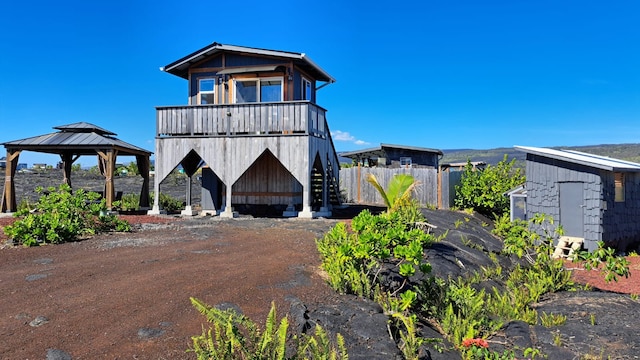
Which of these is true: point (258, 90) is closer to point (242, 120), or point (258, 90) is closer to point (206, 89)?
point (242, 120)

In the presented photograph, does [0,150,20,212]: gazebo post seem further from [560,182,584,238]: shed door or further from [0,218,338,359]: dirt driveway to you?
[560,182,584,238]: shed door

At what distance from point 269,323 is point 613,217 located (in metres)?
13.9

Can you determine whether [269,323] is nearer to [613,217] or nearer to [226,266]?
[226,266]

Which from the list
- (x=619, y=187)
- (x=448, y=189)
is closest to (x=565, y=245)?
(x=619, y=187)

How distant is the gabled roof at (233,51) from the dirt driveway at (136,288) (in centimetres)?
735

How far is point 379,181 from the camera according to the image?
22.6 meters

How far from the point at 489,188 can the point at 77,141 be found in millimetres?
16073

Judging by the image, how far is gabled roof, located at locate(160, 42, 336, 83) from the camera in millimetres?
15164

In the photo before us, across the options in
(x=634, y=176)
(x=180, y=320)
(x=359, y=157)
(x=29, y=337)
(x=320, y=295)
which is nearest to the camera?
(x=29, y=337)

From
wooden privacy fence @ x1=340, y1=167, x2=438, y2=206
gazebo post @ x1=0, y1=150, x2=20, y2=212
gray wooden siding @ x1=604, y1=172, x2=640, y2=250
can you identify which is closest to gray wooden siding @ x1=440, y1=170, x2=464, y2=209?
wooden privacy fence @ x1=340, y1=167, x2=438, y2=206

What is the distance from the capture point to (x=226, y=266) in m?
7.26

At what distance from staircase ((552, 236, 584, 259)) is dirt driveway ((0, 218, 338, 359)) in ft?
26.9

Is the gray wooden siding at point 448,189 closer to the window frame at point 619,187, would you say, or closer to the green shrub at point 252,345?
the window frame at point 619,187

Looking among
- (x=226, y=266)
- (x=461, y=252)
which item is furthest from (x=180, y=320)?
(x=461, y=252)
